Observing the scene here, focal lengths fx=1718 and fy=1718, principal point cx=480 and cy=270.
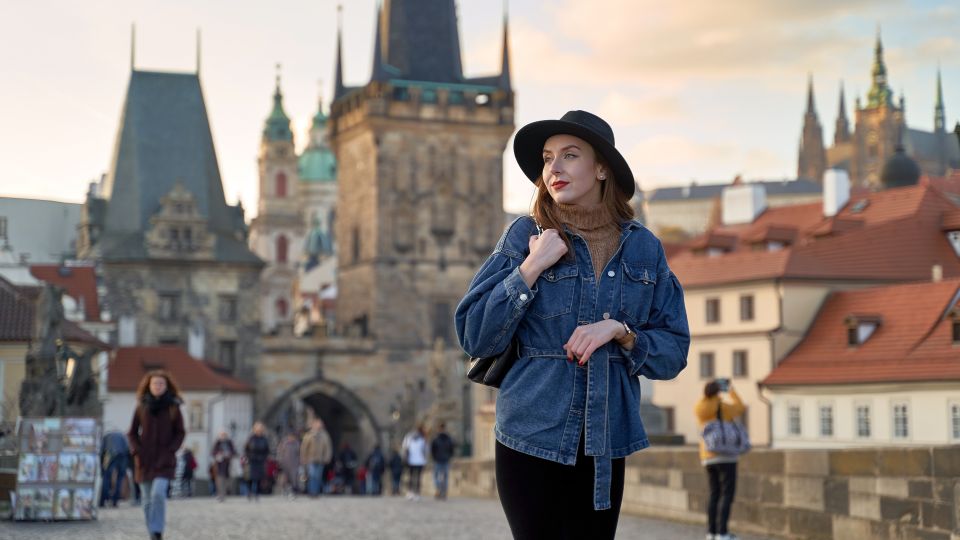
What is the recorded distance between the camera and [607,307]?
4.46 m

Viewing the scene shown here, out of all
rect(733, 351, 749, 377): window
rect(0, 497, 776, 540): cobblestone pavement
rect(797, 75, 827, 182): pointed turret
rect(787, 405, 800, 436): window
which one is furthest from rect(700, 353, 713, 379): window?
rect(797, 75, 827, 182): pointed turret

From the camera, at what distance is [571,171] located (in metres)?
4.55

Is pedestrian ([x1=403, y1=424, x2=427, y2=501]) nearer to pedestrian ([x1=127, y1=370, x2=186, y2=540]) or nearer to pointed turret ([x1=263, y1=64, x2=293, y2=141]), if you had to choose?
pedestrian ([x1=127, y1=370, x2=186, y2=540])

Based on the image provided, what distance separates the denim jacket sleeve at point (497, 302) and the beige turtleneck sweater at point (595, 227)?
4.2 inches

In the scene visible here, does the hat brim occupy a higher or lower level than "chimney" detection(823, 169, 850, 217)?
lower

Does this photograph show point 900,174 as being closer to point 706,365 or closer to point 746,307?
→ point 706,365

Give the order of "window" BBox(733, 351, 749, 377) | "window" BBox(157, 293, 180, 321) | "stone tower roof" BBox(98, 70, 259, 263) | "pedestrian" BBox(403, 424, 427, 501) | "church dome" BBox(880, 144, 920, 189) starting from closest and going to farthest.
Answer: "pedestrian" BBox(403, 424, 427, 501)
"window" BBox(733, 351, 749, 377)
"church dome" BBox(880, 144, 920, 189)
"window" BBox(157, 293, 180, 321)
"stone tower roof" BBox(98, 70, 259, 263)

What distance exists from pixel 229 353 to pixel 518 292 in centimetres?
6237

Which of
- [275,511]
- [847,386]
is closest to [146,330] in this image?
[847,386]

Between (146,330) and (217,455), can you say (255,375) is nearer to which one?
(146,330)

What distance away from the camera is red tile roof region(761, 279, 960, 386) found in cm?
3750

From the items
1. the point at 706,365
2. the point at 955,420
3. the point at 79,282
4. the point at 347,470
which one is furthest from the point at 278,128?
the point at 955,420

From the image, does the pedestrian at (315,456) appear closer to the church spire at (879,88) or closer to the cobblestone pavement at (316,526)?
the cobblestone pavement at (316,526)

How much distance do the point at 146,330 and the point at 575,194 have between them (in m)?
61.0
